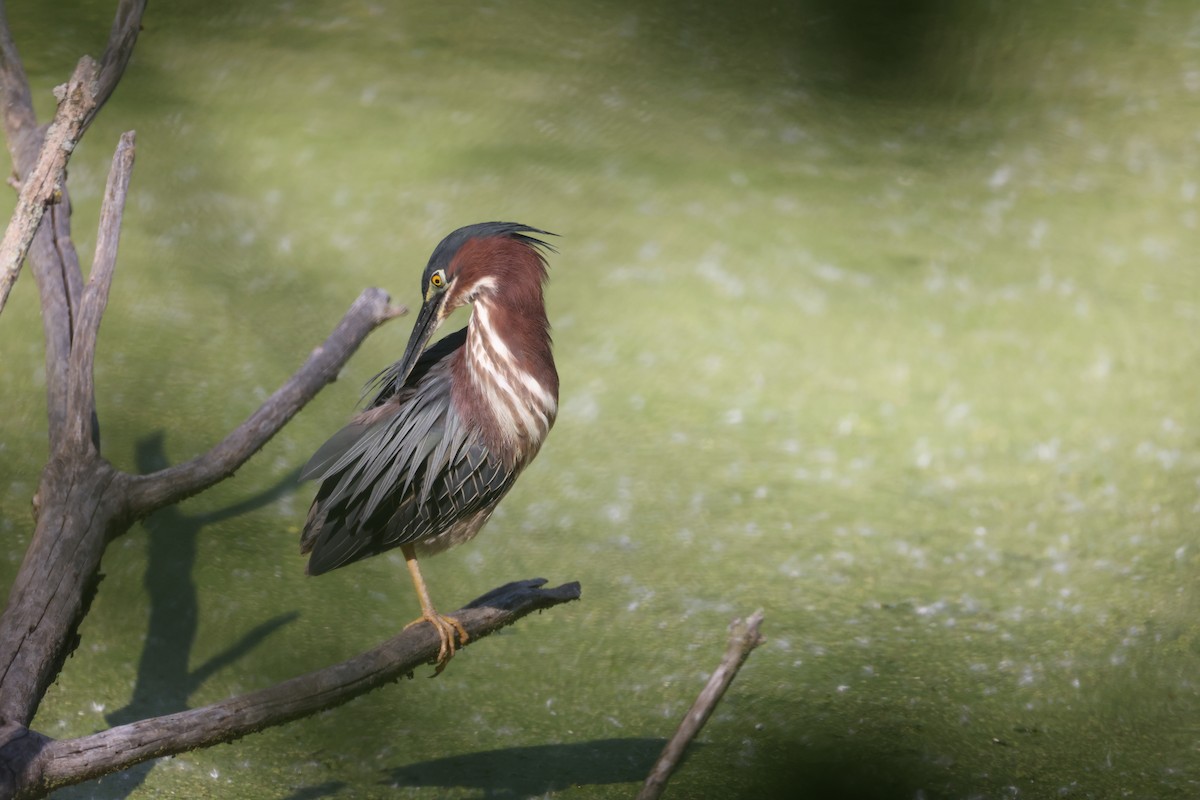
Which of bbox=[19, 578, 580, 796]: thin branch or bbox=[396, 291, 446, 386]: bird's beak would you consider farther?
bbox=[396, 291, 446, 386]: bird's beak

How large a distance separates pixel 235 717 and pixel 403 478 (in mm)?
387

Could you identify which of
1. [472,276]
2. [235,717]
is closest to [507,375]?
[472,276]

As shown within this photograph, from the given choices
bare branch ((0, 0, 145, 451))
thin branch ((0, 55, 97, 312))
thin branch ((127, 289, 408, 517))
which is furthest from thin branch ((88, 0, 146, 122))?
thin branch ((127, 289, 408, 517))

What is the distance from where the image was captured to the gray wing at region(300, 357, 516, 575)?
1.81m

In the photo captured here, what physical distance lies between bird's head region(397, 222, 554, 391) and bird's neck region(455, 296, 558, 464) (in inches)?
0.7

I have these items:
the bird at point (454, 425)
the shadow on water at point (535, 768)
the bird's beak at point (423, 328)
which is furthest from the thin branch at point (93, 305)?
the shadow on water at point (535, 768)

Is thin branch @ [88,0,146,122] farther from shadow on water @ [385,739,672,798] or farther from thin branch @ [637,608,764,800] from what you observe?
thin branch @ [637,608,764,800]

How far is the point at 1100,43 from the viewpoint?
3.92 m

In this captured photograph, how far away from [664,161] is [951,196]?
814 millimetres

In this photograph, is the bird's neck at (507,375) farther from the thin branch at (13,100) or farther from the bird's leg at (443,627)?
the thin branch at (13,100)

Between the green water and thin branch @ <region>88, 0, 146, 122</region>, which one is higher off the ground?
thin branch @ <region>88, 0, 146, 122</region>

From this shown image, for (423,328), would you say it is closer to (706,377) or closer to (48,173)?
(48,173)

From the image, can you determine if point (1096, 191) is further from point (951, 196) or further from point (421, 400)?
point (421, 400)

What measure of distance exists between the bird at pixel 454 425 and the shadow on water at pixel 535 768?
0.38 m
